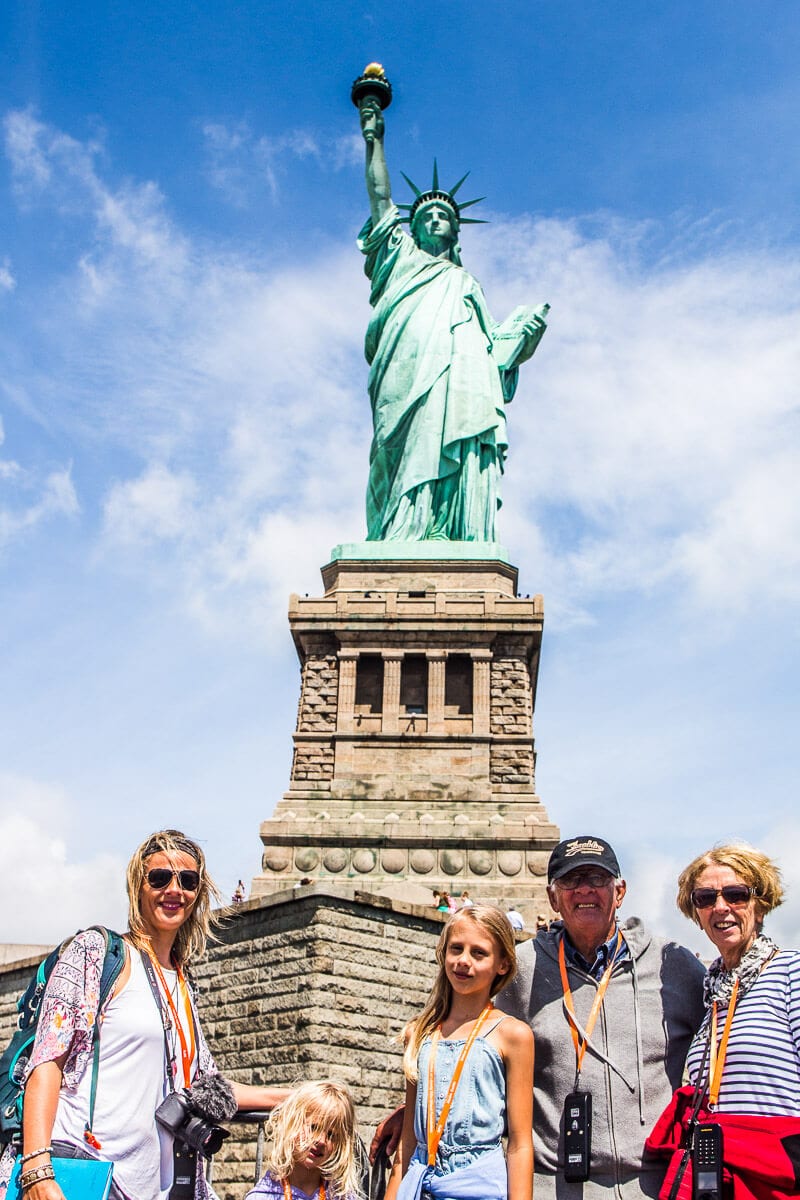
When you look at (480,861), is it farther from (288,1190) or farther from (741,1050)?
(741,1050)

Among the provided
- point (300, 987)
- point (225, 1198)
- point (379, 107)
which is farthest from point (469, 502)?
point (225, 1198)

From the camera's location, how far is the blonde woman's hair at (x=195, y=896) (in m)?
3.74

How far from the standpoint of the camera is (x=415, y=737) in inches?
742

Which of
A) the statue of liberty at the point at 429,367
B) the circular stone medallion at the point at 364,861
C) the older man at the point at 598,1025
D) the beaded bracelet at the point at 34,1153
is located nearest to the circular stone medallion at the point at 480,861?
the circular stone medallion at the point at 364,861

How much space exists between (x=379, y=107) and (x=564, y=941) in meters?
23.8

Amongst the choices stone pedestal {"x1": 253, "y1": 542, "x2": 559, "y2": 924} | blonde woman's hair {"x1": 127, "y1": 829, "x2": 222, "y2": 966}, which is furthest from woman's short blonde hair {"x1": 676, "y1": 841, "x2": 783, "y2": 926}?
stone pedestal {"x1": 253, "y1": 542, "x2": 559, "y2": 924}

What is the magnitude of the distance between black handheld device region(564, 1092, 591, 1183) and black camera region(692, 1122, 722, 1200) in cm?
42

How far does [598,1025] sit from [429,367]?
20127mm

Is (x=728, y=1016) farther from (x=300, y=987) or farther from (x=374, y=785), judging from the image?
(x=374, y=785)

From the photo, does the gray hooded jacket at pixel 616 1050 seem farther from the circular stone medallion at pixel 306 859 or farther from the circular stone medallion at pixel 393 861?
the circular stone medallion at pixel 306 859

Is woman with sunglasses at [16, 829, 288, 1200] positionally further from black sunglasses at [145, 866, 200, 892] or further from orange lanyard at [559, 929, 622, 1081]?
orange lanyard at [559, 929, 622, 1081]

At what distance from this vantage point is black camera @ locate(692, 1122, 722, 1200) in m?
3.17

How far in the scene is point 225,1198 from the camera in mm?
10953

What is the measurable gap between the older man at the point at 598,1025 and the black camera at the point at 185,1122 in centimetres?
102
